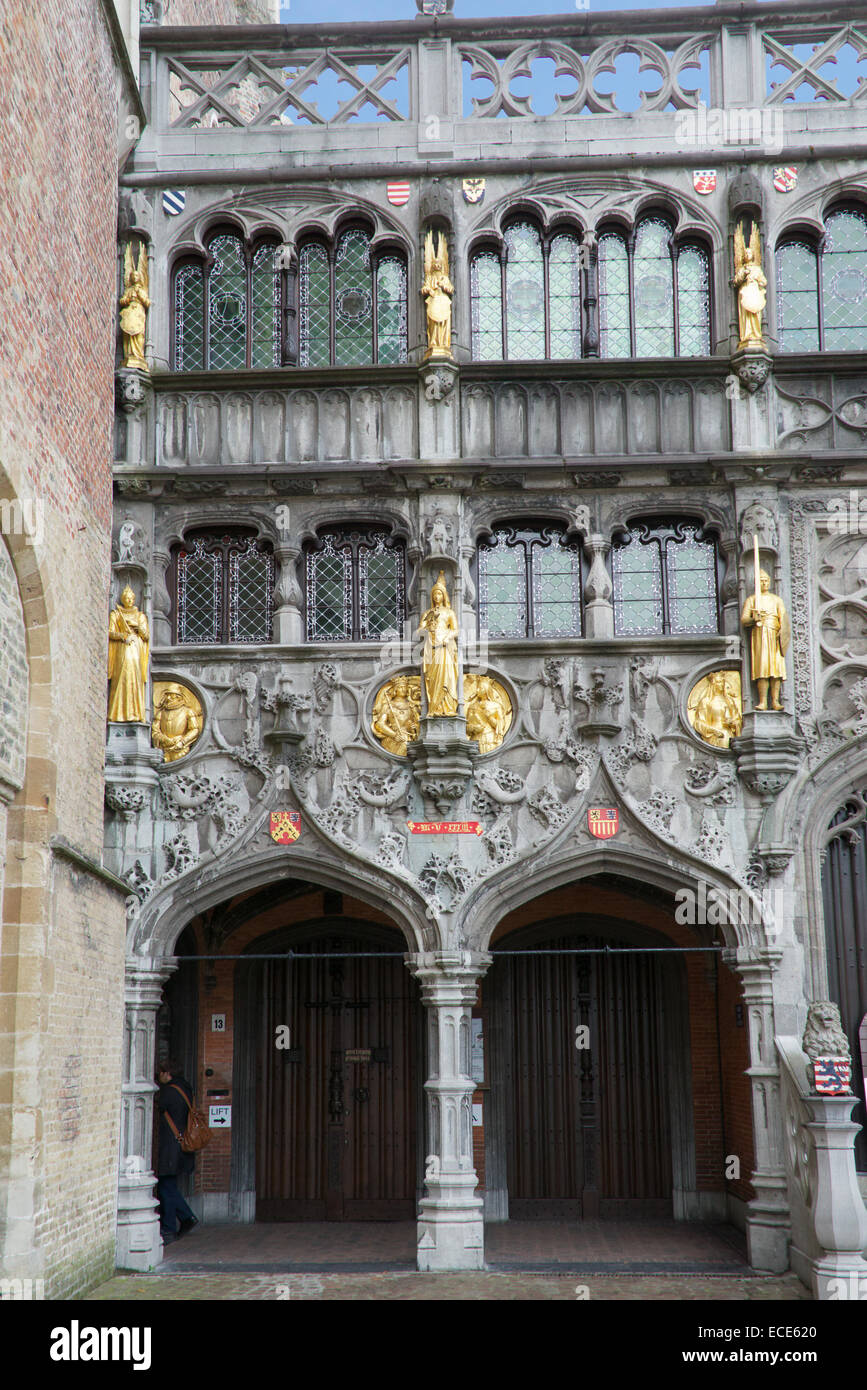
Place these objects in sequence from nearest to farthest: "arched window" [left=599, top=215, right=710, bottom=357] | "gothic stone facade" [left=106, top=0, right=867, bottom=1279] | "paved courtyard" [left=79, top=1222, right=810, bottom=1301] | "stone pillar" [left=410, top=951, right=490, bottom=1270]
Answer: "paved courtyard" [left=79, top=1222, right=810, bottom=1301] → "stone pillar" [left=410, top=951, right=490, bottom=1270] → "gothic stone facade" [left=106, top=0, right=867, bottom=1279] → "arched window" [left=599, top=215, right=710, bottom=357]

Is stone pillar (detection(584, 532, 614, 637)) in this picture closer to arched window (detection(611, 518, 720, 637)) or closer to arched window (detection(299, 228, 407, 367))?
arched window (detection(611, 518, 720, 637))

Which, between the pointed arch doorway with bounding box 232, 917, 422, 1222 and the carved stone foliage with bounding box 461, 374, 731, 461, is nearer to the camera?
the carved stone foliage with bounding box 461, 374, 731, 461

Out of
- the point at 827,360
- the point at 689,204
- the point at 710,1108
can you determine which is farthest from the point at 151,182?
the point at 710,1108

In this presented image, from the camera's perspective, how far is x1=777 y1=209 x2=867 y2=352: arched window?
15266 millimetres

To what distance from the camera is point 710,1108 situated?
1659 cm

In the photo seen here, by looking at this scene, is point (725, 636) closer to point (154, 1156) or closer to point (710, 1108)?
point (710, 1108)

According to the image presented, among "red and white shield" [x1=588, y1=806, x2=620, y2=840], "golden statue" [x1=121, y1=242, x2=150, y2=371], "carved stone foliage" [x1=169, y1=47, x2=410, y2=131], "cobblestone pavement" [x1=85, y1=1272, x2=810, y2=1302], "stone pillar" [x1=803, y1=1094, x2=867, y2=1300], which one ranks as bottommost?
"cobblestone pavement" [x1=85, y1=1272, x2=810, y2=1302]

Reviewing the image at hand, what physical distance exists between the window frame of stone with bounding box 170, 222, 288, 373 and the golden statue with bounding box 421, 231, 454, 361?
1.61m

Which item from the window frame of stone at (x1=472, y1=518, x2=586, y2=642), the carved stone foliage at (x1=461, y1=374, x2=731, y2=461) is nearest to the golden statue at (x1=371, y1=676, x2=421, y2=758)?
the window frame of stone at (x1=472, y1=518, x2=586, y2=642)

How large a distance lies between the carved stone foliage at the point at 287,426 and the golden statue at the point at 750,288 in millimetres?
3499

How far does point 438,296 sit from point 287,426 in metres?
2.06

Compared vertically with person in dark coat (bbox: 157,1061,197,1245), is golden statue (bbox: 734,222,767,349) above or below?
above

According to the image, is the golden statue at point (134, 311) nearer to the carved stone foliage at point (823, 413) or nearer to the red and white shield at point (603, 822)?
the red and white shield at point (603, 822)

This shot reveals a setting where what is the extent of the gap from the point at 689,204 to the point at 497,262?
6.93ft
